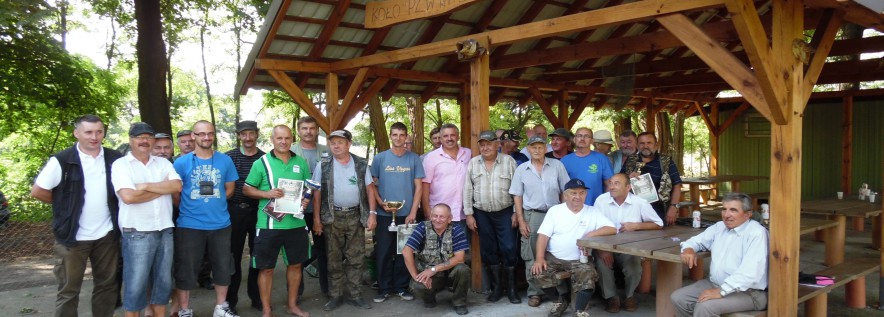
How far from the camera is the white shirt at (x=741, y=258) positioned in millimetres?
3602

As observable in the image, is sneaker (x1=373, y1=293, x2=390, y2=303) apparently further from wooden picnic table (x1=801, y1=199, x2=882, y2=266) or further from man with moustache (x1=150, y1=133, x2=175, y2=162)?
wooden picnic table (x1=801, y1=199, x2=882, y2=266)

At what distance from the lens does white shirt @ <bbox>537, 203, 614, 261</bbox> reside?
4.57 meters

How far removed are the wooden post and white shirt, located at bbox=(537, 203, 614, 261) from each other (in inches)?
37.4

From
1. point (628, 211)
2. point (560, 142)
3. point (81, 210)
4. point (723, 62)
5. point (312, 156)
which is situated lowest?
point (628, 211)

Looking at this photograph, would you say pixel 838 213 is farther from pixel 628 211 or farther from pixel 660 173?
pixel 628 211

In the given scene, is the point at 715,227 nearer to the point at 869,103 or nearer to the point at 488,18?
the point at 488,18

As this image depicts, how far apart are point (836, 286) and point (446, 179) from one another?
311 centimetres

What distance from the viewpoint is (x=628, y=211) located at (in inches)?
188

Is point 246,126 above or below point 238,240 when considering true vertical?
above

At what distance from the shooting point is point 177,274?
420cm

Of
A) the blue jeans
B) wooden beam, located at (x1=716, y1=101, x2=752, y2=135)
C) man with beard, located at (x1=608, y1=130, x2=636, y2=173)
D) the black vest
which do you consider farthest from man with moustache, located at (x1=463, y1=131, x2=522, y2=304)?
wooden beam, located at (x1=716, y1=101, x2=752, y2=135)

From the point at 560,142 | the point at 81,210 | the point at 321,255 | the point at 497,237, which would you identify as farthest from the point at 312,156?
the point at 560,142

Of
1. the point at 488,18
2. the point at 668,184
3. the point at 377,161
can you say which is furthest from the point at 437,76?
the point at 668,184

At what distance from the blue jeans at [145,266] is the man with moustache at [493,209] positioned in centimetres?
246
